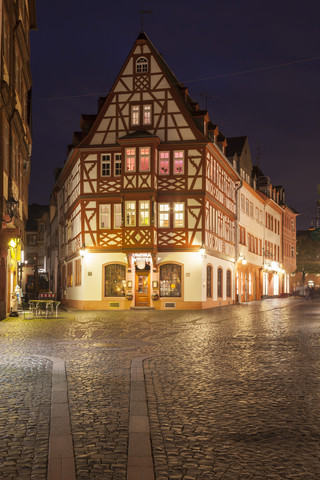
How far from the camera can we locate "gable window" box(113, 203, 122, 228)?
37469 millimetres

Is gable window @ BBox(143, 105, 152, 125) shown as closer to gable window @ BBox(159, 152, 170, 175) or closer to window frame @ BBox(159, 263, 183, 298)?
gable window @ BBox(159, 152, 170, 175)

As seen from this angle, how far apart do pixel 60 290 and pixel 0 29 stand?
100 feet

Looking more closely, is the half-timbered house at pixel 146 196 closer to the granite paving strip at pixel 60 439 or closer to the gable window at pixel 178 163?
the gable window at pixel 178 163

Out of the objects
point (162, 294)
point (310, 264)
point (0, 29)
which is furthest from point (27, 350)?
point (310, 264)

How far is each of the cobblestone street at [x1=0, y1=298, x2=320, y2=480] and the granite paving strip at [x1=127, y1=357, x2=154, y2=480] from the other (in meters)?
0.03

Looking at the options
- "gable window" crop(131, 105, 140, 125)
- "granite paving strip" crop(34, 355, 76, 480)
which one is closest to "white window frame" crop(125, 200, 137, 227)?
"gable window" crop(131, 105, 140, 125)

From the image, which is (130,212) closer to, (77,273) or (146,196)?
(146,196)

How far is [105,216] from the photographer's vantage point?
37906 mm

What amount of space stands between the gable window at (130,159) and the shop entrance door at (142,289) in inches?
253

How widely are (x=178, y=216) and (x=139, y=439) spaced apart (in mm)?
31351

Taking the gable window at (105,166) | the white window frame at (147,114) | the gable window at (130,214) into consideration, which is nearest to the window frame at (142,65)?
the white window frame at (147,114)

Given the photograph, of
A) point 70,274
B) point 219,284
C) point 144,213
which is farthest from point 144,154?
point 70,274

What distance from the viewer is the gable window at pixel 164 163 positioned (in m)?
37.2

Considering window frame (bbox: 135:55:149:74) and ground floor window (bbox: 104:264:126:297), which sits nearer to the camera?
ground floor window (bbox: 104:264:126:297)
